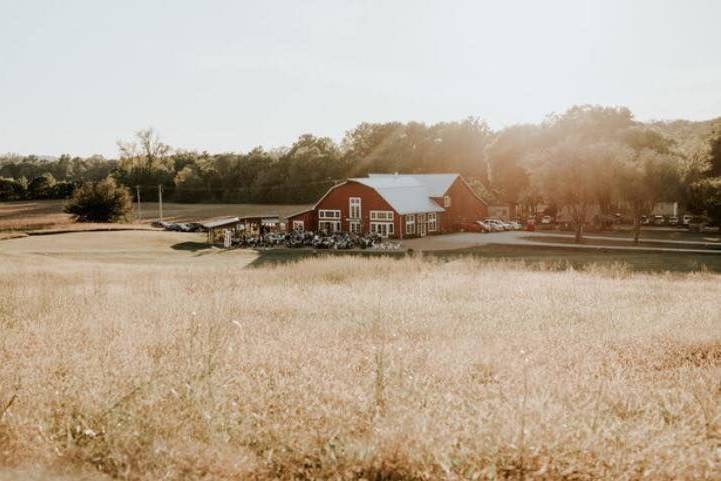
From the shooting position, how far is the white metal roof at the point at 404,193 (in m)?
62.5

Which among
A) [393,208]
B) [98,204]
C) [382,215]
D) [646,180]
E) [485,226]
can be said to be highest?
[646,180]

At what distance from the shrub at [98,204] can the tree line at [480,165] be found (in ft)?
118

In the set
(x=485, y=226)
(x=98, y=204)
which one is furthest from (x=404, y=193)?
(x=98, y=204)

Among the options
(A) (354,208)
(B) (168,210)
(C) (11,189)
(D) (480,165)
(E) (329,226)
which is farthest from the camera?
(C) (11,189)

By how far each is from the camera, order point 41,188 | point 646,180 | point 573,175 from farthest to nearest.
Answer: point 41,188 → point 573,175 → point 646,180

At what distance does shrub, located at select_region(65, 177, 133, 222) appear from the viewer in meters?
79.3

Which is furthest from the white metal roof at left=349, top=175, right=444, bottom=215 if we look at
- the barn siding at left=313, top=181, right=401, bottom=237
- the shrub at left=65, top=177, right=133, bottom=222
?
the shrub at left=65, top=177, right=133, bottom=222

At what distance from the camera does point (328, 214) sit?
6575 centimetres

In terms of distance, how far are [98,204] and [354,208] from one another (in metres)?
36.0

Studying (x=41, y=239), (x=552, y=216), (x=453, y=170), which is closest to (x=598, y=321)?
(x=41, y=239)

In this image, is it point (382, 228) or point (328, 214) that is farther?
point (328, 214)

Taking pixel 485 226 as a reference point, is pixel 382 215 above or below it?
above

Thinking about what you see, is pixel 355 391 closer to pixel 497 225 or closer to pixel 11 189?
pixel 497 225

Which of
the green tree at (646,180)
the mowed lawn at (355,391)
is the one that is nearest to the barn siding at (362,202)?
the green tree at (646,180)
